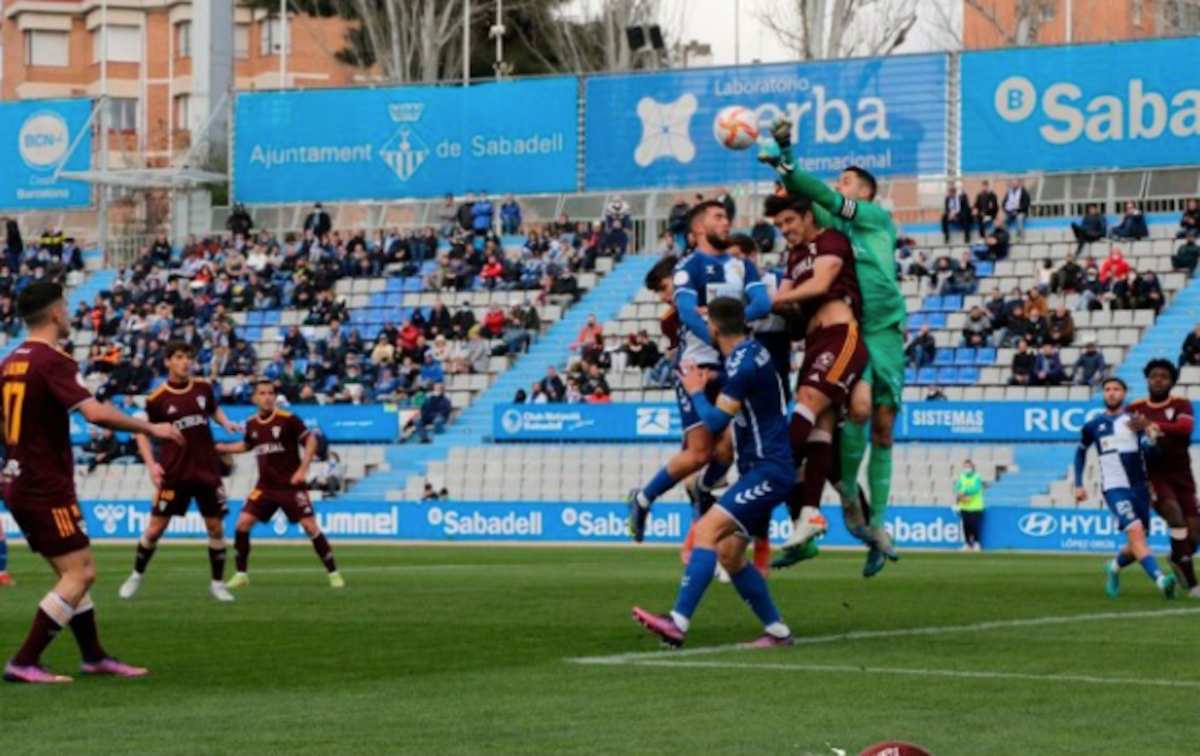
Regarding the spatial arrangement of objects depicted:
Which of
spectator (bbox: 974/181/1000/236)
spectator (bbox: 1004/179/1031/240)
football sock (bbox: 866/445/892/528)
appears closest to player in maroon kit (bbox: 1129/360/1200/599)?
football sock (bbox: 866/445/892/528)

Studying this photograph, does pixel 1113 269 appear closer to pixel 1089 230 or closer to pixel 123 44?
pixel 1089 230

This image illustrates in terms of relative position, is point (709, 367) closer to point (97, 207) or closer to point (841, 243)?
point (841, 243)

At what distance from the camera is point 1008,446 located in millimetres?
40969

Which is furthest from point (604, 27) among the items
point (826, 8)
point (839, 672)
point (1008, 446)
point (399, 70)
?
point (839, 672)

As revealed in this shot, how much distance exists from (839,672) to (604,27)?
198ft

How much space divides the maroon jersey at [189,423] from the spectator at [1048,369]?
22.4 metres

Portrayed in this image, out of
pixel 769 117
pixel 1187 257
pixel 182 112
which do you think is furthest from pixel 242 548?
pixel 182 112

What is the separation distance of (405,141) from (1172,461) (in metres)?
35.8

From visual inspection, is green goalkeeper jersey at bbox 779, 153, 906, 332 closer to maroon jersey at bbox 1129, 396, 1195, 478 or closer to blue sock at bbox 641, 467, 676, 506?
blue sock at bbox 641, 467, 676, 506

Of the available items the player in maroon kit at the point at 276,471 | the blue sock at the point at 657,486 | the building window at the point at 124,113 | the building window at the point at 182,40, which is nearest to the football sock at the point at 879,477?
the blue sock at the point at 657,486

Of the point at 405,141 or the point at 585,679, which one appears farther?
the point at 405,141

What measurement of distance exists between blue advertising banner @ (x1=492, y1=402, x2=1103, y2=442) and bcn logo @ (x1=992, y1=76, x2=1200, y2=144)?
9629mm

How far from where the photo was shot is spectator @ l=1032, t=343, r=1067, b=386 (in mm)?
41000

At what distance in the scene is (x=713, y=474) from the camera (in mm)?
17984
